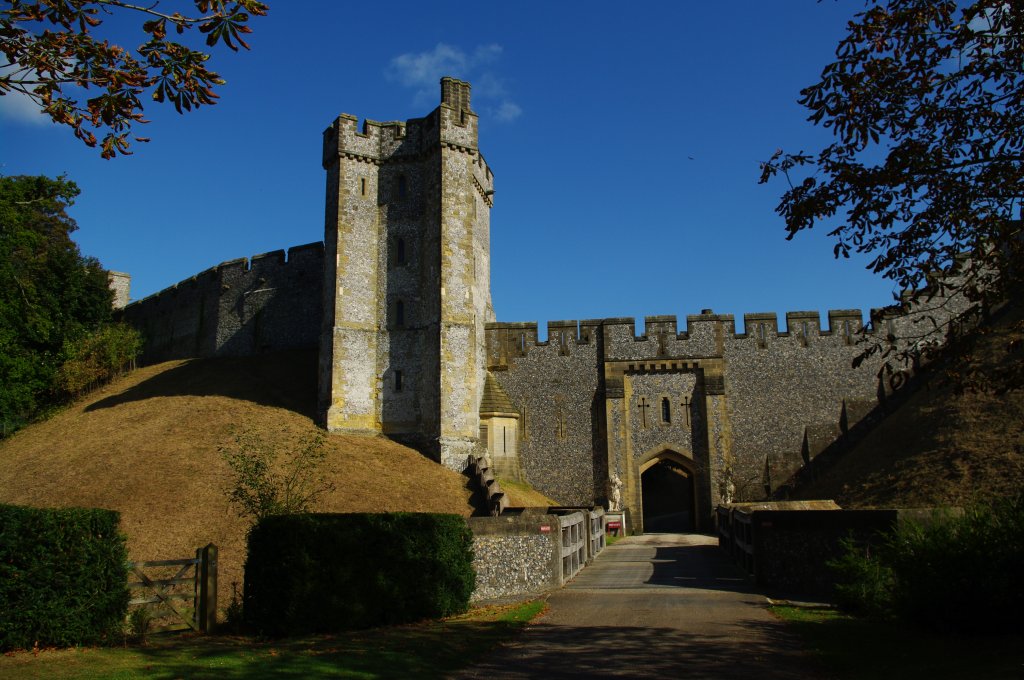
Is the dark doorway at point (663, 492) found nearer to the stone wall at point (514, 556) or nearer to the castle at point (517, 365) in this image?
the castle at point (517, 365)

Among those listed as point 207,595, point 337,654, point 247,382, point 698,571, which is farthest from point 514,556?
point 247,382

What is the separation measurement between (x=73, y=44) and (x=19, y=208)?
101 ft

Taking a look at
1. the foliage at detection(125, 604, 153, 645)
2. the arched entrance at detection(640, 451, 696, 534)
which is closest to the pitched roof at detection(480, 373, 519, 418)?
the arched entrance at detection(640, 451, 696, 534)

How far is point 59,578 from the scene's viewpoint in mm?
9344

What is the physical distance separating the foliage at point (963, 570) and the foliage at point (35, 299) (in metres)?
28.7

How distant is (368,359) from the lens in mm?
29031

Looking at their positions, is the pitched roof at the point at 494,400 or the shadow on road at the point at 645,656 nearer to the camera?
the shadow on road at the point at 645,656

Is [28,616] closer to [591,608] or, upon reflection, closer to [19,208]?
[591,608]

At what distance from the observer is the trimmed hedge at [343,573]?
10445 mm

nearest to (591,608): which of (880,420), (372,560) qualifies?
(372,560)

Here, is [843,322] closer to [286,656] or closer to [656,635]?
[656,635]

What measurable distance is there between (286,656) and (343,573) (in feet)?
6.47

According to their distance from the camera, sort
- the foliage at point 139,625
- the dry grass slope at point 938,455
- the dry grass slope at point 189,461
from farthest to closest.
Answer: the dry grass slope at point 938,455 → the dry grass slope at point 189,461 → the foliage at point 139,625

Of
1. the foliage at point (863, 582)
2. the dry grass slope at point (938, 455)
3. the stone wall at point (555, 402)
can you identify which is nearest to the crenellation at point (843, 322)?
the dry grass slope at point (938, 455)
